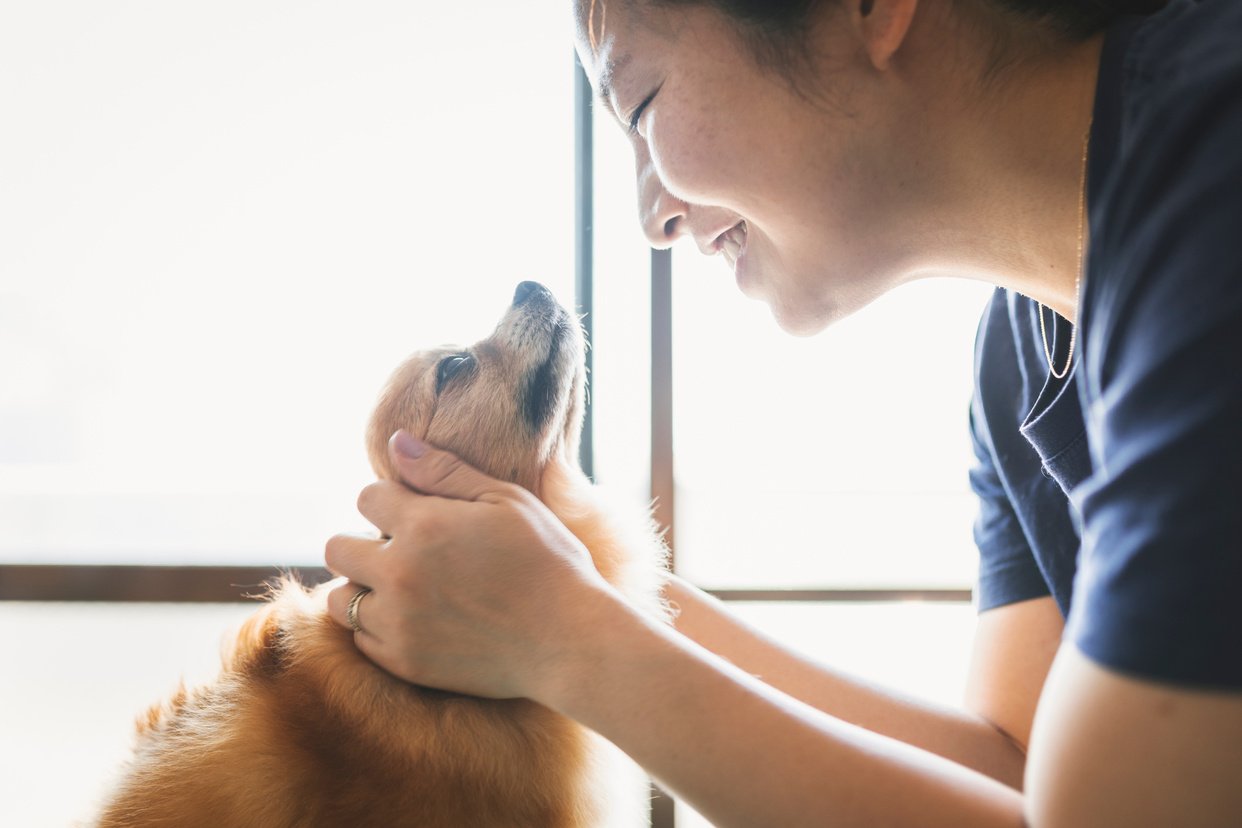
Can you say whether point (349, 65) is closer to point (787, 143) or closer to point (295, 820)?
point (787, 143)

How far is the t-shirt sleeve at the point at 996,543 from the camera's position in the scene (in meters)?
0.72

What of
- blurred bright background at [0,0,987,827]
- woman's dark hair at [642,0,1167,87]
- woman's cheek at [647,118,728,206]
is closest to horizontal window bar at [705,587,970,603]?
blurred bright background at [0,0,987,827]

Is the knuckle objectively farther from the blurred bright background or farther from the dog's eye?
the blurred bright background

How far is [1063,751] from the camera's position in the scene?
33cm

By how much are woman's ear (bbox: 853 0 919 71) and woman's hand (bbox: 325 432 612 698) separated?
0.46 meters

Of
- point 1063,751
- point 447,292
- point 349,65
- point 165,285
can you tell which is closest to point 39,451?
point 165,285

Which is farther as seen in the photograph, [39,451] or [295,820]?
[39,451]

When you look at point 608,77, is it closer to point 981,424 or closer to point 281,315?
point 981,424

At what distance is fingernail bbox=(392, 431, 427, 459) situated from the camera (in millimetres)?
702

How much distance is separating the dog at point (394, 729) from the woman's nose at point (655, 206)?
270 mm

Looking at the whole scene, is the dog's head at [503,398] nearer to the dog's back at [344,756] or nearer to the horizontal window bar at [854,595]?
the dog's back at [344,756]

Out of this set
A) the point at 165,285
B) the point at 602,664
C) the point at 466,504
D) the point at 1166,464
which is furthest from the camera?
the point at 165,285

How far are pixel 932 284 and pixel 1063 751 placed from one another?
1.37m

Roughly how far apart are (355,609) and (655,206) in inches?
20.8
